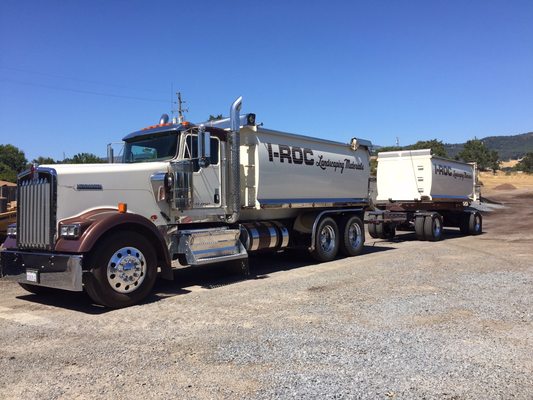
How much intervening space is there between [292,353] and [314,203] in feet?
24.1

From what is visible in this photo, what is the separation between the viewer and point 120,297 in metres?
7.18

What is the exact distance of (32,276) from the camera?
7.24 meters

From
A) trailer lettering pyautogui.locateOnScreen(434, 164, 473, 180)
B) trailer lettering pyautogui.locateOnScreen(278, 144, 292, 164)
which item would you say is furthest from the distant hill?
trailer lettering pyautogui.locateOnScreen(278, 144, 292, 164)

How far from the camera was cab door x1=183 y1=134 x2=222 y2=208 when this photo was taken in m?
8.93

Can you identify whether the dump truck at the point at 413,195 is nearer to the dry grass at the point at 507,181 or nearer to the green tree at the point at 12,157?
the dry grass at the point at 507,181

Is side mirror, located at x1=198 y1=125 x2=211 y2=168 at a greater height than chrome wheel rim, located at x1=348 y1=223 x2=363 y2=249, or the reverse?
side mirror, located at x1=198 y1=125 x2=211 y2=168

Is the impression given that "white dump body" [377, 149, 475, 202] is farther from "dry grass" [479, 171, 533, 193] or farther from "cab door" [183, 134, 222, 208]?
"dry grass" [479, 171, 533, 193]

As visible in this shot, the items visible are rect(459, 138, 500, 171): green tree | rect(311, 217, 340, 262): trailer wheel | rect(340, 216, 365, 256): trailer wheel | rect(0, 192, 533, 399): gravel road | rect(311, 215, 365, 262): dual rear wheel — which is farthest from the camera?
rect(459, 138, 500, 171): green tree

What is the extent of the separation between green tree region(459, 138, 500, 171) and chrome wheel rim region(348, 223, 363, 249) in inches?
2855

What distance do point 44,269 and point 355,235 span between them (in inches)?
348

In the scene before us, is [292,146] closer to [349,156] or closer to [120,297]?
[349,156]

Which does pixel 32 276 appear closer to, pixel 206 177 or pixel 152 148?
pixel 152 148

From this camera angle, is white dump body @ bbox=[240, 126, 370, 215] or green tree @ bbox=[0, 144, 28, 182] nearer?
white dump body @ bbox=[240, 126, 370, 215]

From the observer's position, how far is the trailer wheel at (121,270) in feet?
22.8
